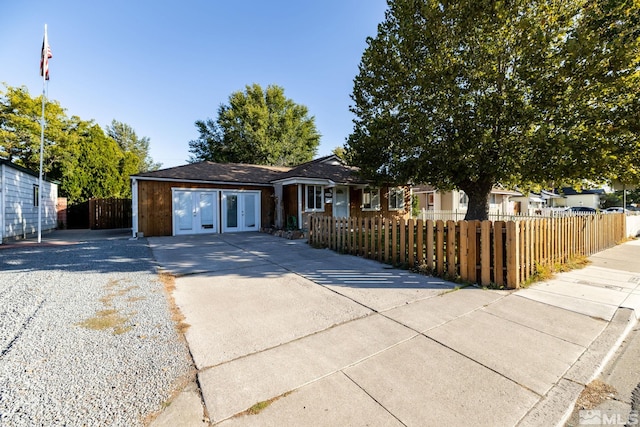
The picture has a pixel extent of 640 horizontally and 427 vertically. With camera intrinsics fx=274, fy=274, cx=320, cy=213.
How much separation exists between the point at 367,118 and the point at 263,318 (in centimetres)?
909

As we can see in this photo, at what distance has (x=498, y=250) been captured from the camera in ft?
16.0

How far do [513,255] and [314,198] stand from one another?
10.6m

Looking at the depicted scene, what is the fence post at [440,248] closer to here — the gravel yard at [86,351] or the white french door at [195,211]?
the gravel yard at [86,351]

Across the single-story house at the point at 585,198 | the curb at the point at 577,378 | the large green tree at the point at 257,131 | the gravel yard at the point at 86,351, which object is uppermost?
the large green tree at the point at 257,131

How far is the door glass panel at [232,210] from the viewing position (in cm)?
1461

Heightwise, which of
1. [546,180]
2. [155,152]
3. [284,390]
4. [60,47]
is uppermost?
[155,152]

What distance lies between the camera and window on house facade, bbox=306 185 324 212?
14.4 meters

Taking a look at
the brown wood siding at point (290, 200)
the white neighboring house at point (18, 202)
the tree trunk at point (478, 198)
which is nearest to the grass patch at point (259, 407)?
the tree trunk at point (478, 198)

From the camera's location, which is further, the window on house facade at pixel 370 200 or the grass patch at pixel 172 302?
the window on house facade at pixel 370 200

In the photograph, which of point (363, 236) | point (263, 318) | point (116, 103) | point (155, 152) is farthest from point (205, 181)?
point (155, 152)

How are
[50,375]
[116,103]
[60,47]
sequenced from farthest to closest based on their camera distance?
[116,103] < [60,47] < [50,375]

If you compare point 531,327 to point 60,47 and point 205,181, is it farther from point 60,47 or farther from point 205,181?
point 60,47

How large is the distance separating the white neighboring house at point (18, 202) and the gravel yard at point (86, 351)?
799 cm

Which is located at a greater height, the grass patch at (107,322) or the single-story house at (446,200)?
the single-story house at (446,200)
